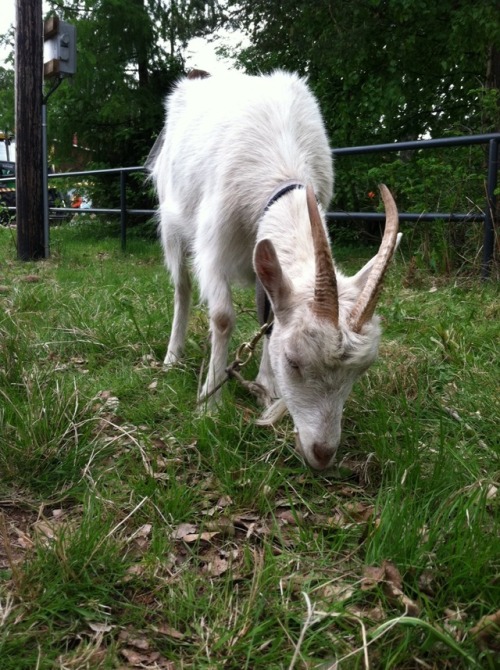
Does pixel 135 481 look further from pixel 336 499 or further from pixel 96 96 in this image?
pixel 96 96

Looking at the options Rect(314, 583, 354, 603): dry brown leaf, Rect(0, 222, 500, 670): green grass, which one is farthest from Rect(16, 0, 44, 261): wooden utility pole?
Rect(314, 583, 354, 603): dry brown leaf

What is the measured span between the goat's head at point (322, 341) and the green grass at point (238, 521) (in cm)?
24

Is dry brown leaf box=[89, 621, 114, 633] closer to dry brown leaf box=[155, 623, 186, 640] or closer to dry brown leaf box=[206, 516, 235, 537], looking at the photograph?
dry brown leaf box=[155, 623, 186, 640]

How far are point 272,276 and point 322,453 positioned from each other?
2.08 ft

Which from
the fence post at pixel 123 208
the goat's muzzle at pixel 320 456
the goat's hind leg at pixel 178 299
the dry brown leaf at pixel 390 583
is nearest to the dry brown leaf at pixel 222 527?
the goat's muzzle at pixel 320 456

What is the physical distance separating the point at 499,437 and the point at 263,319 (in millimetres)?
1057

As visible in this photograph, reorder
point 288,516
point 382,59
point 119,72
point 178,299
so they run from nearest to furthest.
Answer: point 288,516 < point 178,299 < point 382,59 < point 119,72

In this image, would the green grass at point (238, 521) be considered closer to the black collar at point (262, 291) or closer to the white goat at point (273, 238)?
the white goat at point (273, 238)

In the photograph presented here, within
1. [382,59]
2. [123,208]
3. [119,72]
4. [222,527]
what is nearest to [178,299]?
[222,527]

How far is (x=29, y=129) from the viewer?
7.56 metres

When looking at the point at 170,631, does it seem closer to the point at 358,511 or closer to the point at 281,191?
the point at 358,511

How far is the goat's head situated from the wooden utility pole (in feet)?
20.5

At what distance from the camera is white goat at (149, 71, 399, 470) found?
203 centimetres

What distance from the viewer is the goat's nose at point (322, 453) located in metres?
2.04
